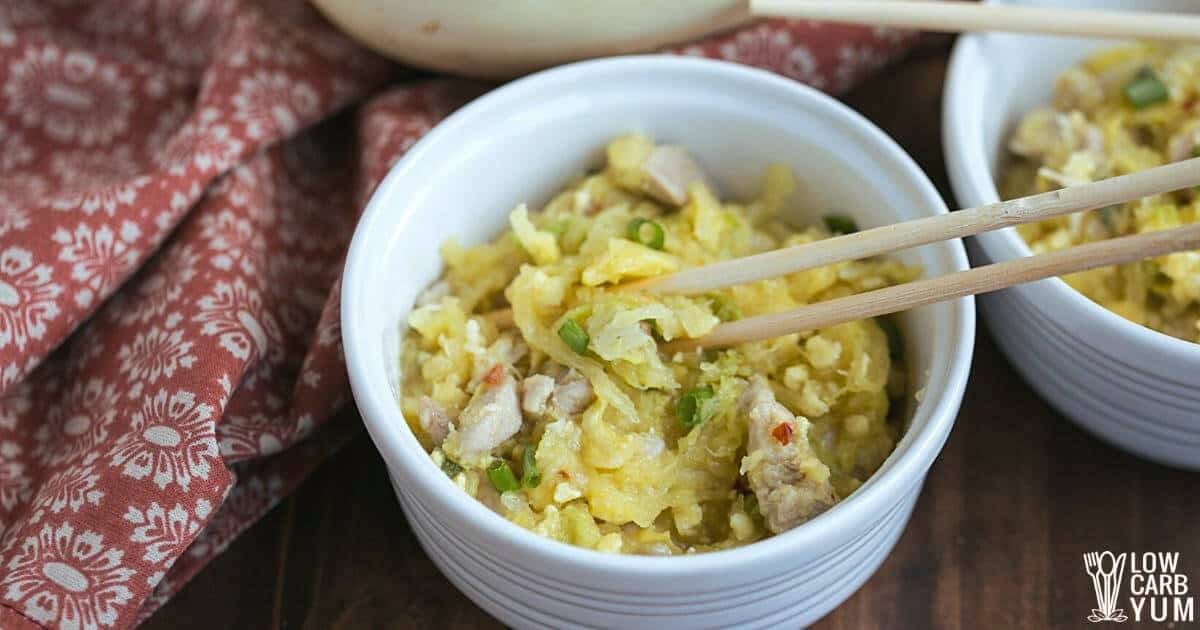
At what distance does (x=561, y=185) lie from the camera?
2.15 metres

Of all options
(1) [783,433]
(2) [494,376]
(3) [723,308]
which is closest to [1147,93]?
(3) [723,308]

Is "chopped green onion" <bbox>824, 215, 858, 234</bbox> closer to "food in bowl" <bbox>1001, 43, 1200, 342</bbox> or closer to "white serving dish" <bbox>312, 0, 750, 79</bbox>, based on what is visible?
"food in bowl" <bbox>1001, 43, 1200, 342</bbox>

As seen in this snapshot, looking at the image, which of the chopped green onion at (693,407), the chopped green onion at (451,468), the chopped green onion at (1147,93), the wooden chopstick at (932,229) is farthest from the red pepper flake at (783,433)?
the chopped green onion at (1147,93)

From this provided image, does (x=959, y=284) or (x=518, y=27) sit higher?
(x=518, y=27)

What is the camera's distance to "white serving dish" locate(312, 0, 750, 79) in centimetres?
205

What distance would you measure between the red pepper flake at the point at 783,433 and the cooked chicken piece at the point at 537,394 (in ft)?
1.12

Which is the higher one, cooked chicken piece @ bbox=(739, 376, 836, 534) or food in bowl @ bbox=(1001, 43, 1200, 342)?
food in bowl @ bbox=(1001, 43, 1200, 342)

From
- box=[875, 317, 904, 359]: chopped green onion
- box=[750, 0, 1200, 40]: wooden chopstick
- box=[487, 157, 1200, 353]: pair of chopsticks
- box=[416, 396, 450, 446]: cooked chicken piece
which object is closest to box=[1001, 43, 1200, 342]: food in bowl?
box=[750, 0, 1200, 40]: wooden chopstick

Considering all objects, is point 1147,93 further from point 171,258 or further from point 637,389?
point 171,258

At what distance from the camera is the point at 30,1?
254 cm

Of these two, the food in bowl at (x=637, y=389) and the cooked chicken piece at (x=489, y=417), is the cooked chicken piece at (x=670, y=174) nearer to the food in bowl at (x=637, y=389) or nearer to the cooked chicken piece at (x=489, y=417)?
the food in bowl at (x=637, y=389)

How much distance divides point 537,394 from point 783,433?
1.22 ft

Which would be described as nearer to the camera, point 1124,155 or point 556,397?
point 556,397

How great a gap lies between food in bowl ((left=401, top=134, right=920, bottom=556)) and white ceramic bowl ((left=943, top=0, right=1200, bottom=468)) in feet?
0.67
